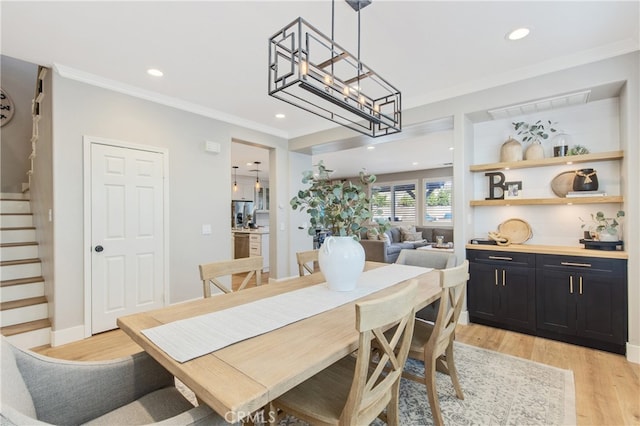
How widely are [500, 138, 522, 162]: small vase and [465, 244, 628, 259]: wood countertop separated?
0.97 meters

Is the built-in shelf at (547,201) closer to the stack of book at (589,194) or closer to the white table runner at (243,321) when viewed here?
the stack of book at (589,194)

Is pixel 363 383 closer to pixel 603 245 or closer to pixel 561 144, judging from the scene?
pixel 603 245

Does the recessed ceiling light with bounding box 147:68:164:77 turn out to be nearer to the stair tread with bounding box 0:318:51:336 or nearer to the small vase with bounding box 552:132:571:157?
the stair tread with bounding box 0:318:51:336

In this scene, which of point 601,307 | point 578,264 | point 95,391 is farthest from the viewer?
point 578,264

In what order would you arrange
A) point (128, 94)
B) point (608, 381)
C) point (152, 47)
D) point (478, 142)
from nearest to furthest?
point (608, 381), point (152, 47), point (128, 94), point (478, 142)

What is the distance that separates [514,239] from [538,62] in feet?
6.03

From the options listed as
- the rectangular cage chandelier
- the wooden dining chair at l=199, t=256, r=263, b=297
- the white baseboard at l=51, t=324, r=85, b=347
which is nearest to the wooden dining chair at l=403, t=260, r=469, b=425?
the rectangular cage chandelier

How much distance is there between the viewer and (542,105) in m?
3.03

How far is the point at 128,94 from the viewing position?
3.26 meters

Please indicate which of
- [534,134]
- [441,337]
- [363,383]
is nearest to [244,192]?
[534,134]

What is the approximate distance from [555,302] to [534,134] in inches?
71.3

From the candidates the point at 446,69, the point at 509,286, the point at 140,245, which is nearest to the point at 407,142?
the point at 446,69

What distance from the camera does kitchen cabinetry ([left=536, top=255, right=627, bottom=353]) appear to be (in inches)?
99.7

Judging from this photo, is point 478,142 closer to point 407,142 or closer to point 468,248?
point 468,248
